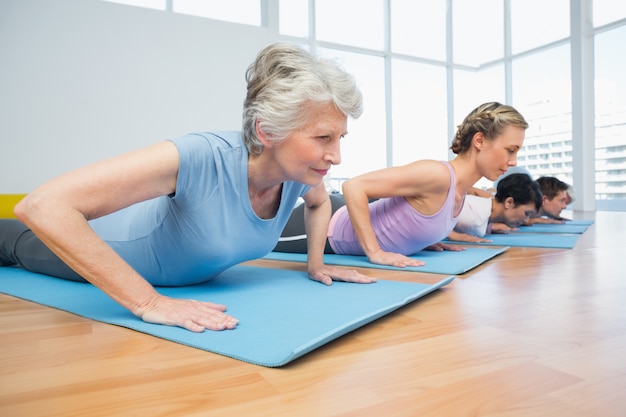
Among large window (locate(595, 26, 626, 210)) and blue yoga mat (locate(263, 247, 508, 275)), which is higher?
large window (locate(595, 26, 626, 210))

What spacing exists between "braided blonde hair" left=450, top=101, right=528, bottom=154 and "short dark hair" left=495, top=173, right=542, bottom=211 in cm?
117

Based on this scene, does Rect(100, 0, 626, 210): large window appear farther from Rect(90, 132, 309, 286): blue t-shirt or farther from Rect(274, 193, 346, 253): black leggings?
Rect(90, 132, 309, 286): blue t-shirt

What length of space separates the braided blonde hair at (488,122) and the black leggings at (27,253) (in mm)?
1779

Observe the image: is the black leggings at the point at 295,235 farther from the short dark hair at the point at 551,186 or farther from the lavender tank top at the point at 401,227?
the short dark hair at the point at 551,186

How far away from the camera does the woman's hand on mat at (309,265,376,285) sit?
1559 millimetres

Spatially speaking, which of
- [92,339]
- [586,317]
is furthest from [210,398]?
[586,317]

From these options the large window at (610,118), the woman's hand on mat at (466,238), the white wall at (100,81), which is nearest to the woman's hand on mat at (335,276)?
the woman's hand on mat at (466,238)

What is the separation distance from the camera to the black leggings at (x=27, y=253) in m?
1.73

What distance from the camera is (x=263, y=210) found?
1.45 metres

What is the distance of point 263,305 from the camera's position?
1.26 m

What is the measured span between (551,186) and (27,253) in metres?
4.14

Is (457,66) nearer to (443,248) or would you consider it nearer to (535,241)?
(535,241)

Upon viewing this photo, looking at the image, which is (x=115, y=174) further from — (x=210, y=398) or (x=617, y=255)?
(x=617, y=255)

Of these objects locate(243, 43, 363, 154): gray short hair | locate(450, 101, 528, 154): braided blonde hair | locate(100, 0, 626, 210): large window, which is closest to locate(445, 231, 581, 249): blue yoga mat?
locate(450, 101, 528, 154): braided blonde hair
